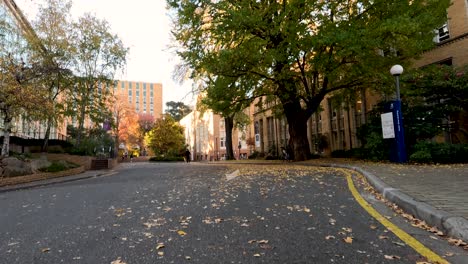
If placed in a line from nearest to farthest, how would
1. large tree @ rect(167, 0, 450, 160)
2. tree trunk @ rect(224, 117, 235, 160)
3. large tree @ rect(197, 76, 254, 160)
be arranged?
large tree @ rect(167, 0, 450, 160)
large tree @ rect(197, 76, 254, 160)
tree trunk @ rect(224, 117, 235, 160)

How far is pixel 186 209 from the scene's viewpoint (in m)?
6.56

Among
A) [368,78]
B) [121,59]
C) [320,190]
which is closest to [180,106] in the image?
[121,59]

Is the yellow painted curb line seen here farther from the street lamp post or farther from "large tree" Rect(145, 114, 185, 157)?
"large tree" Rect(145, 114, 185, 157)

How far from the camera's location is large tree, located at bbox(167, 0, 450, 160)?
1544cm

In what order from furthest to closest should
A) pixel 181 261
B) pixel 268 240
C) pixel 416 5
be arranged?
pixel 416 5 → pixel 268 240 → pixel 181 261

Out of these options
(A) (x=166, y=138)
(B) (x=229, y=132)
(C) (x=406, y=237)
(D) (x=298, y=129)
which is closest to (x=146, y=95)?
(A) (x=166, y=138)

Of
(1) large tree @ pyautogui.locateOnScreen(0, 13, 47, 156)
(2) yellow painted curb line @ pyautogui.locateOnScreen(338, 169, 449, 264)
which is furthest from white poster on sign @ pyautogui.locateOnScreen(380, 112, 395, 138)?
(1) large tree @ pyautogui.locateOnScreen(0, 13, 47, 156)

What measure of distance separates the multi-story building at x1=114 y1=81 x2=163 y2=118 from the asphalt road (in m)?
146

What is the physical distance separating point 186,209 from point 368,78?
15.4 metres

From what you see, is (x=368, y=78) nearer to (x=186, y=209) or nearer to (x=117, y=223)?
(x=186, y=209)

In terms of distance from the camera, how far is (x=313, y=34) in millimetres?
17172

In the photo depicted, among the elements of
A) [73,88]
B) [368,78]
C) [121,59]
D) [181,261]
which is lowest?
[181,261]

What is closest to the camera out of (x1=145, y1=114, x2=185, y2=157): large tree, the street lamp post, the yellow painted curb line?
the yellow painted curb line

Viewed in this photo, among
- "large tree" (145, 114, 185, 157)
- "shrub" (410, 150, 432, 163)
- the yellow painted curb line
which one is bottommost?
the yellow painted curb line
